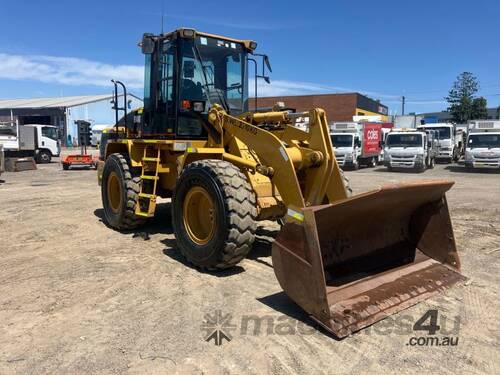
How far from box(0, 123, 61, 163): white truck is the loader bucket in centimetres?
2556

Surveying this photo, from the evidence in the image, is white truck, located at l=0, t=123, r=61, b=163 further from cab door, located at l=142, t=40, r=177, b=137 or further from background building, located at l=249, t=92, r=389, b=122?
background building, located at l=249, t=92, r=389, b=122

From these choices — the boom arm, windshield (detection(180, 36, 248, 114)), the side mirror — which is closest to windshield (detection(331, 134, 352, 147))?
windshield (detection(180, 36, 248, 114))

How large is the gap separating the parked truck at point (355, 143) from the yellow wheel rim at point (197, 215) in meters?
17.9

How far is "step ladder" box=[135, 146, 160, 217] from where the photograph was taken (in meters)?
6.98

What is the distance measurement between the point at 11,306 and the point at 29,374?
4.87 ft

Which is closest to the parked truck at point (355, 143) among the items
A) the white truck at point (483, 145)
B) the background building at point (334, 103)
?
the white truck at point (483, 145)

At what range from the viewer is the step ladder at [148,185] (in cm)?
698

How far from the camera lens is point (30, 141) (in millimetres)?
27188

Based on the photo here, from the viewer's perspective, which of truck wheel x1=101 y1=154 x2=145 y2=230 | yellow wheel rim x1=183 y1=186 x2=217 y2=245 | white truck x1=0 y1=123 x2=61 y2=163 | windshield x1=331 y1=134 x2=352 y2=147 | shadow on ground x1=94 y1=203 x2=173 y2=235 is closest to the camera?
yellow wheel rim x1=183 y1=186 x2=217 y2=245

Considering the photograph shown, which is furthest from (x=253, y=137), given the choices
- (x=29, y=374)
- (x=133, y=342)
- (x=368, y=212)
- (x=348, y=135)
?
(x=348, y=135)

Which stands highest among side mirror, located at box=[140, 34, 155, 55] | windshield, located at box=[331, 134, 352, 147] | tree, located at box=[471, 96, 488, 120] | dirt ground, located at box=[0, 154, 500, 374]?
tree, located at box=[471, 96, 488, 120]

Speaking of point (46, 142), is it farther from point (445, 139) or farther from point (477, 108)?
point (477, 108)

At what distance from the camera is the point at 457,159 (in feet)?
101

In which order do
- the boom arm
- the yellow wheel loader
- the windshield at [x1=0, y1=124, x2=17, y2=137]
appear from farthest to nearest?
the windshield at [x1=0, y1=124, x2=17, y2=137] → the boom arm → the yellow wheel loader
